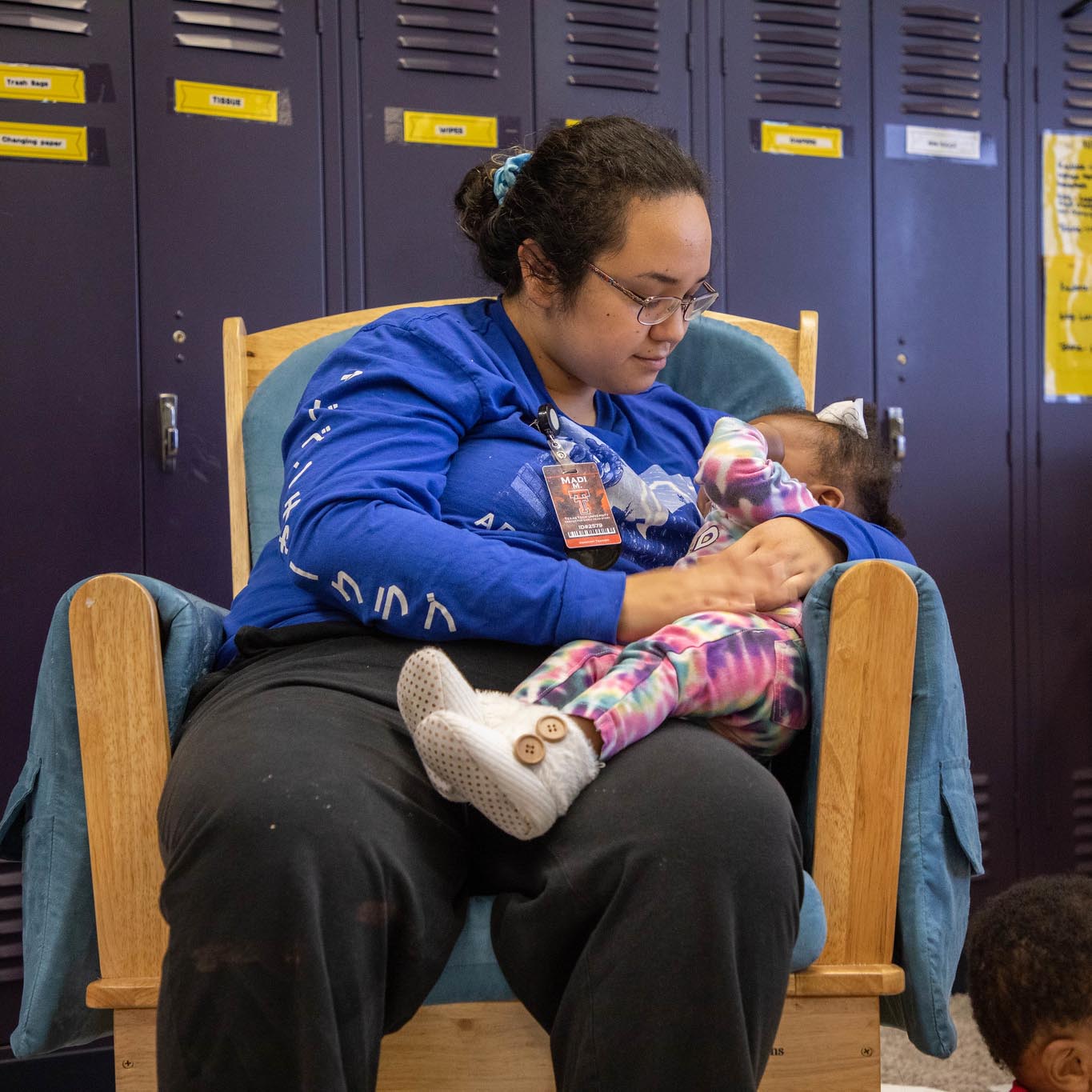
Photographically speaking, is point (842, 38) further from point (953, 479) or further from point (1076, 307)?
point (953, 479)

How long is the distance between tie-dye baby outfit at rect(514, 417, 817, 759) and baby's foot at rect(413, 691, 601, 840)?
0.04 metres

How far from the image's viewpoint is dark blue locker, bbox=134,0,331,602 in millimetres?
2094

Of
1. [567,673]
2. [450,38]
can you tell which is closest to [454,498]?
[567,673]

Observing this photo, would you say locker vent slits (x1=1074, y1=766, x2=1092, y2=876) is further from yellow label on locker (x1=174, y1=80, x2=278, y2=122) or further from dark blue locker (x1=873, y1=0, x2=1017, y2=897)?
yellow label on locker (x1=174, y1=80, x2=278, y2=122)

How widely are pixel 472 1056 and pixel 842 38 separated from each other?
87.4 inches

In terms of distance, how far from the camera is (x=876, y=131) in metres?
2.50

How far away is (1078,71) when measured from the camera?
2588mm

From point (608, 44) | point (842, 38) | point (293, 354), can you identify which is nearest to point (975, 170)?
point (842, 38)

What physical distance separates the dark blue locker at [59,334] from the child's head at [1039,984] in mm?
1528

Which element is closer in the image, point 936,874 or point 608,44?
point 936,874

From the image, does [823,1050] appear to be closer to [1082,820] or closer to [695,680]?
[695,680]

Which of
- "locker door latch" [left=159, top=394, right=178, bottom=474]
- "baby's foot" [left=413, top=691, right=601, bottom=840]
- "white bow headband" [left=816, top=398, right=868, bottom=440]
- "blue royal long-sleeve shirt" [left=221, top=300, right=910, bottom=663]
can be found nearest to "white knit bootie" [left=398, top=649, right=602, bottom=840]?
"baby's foot" [left=413, top=691, right=601, bottom=840]

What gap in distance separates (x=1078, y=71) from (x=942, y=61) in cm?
33

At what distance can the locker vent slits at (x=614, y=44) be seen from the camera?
232cm
